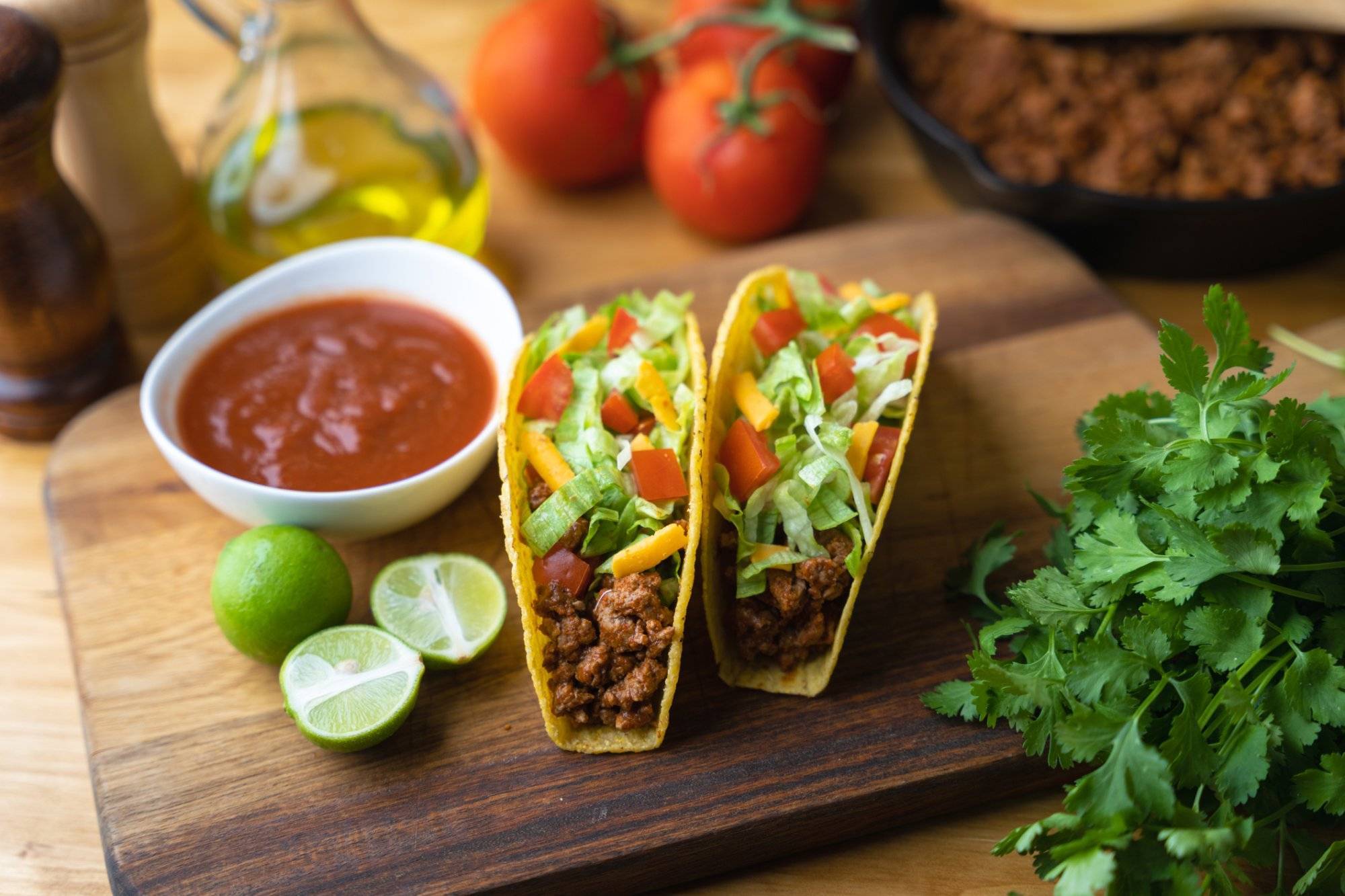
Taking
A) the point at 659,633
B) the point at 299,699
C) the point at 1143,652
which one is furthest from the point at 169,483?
the point at 1143,652

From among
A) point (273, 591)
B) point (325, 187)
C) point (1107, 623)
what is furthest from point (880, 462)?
point (325, 187)

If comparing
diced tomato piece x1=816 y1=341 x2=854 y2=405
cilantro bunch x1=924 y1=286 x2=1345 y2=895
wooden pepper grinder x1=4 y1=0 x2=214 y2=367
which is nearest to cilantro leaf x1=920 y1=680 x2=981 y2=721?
cilantro bunch x1=924 y1=286 x2=1345 y2=895

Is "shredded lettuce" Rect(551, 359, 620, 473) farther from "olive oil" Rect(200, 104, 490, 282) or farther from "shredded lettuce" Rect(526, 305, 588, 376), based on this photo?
"olive oil" Rect(200, 104, 490, 282)

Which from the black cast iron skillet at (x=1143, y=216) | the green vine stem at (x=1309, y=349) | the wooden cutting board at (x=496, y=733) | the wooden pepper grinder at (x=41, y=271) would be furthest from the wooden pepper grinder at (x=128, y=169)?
the green vine stem at (x=1309, y=349)

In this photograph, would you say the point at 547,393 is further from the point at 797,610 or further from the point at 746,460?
the point at 797,610

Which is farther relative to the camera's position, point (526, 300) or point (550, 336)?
point (526, 300)

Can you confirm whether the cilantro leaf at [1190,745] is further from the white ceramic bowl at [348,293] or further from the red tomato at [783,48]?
the red tomato at [783,48]
